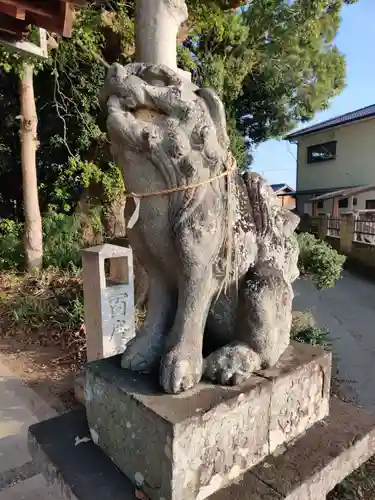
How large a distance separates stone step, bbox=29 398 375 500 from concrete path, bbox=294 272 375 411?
2.31m

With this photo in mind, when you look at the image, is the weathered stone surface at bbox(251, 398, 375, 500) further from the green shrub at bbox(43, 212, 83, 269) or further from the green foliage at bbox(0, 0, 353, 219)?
the green foliage at bbox(0, 0, 353, 219)

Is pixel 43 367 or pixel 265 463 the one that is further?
pixel 43 367

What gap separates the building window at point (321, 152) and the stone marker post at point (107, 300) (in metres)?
12.3

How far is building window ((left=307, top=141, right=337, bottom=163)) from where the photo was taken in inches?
523

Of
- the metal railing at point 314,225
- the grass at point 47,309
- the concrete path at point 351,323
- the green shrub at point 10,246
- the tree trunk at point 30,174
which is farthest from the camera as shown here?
the metal railing at point 314,225

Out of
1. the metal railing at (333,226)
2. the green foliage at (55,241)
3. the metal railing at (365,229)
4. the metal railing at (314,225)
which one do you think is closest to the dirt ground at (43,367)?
the green foliage at (55,241)

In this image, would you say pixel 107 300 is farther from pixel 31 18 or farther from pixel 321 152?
pixel 321 152

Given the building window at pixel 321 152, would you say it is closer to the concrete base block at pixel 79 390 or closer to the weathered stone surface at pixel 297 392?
the concrete base block at pixel 79 390

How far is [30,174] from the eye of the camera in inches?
192

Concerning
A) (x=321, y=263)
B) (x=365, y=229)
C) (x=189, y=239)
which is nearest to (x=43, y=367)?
(x=189, y=239)

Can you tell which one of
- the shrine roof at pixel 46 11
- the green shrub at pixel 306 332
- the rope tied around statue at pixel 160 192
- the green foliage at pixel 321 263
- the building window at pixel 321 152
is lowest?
the green shrub at pixel 306 332

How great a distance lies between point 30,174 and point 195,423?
4680mm

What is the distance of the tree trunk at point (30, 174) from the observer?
15.5 feet

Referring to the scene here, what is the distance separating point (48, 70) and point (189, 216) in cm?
562
